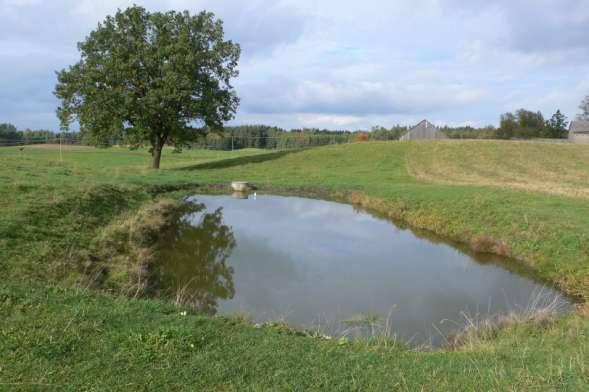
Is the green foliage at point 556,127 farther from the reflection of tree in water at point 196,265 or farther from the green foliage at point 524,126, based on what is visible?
the reflection of tree in water at point 196,265

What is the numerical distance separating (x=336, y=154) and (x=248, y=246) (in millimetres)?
28278

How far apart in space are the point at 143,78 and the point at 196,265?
24343mm

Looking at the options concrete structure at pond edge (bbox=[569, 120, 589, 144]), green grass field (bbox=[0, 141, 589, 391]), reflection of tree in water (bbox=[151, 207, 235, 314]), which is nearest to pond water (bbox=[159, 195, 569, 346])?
reflection of tree in water (bbox=[151, 207, 235, 314])

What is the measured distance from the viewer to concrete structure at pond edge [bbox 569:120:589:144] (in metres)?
62.9

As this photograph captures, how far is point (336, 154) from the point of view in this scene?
43.5 m

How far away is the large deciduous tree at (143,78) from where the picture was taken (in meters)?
33.2

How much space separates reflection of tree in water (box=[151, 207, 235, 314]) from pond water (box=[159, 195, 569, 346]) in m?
0.03

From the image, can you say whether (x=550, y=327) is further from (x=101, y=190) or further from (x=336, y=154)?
(x=336, y=154)

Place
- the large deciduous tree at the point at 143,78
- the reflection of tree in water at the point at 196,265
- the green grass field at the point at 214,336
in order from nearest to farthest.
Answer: the green grass field at the point at 214,336 < the reflection of tree in water at the point at 196,265 < the large deciduous tree at the point at 143,78

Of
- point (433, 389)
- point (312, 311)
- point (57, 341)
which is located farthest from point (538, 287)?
point (57, 341)

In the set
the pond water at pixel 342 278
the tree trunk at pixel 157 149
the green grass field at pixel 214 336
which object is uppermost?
the tree trunk at pixel 157 149

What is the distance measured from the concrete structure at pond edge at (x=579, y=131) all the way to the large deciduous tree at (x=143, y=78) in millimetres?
47887

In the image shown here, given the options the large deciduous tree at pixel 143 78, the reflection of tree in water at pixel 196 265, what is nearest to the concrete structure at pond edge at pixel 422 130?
the large deciduous tree at pixel 143 78

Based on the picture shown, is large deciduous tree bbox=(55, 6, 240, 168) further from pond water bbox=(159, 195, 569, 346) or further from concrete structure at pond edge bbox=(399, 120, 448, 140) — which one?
concrete structure at pond edge bbox=(399, 120, 448, 140)
